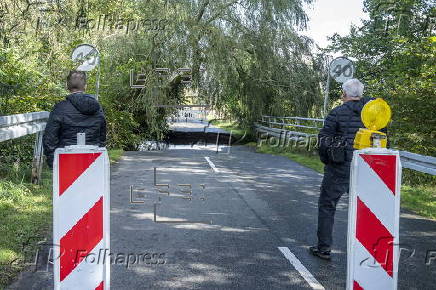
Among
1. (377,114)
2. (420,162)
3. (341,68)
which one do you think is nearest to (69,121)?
(377,114)

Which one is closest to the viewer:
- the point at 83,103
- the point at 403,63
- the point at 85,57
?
the point at 83,103

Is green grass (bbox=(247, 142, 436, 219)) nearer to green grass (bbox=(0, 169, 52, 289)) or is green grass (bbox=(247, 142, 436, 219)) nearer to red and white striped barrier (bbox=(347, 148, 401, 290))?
red and white striped barrier (bbox=(347, 148, 401, 290))

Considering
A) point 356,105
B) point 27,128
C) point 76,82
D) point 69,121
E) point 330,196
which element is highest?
point 76,82

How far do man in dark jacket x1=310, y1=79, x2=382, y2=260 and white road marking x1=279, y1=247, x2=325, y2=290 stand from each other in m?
0.28

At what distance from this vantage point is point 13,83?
8.93 m

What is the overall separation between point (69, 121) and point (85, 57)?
8.80 m

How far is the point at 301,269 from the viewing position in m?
4.73

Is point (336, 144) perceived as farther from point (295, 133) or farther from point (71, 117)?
point (295, 133)

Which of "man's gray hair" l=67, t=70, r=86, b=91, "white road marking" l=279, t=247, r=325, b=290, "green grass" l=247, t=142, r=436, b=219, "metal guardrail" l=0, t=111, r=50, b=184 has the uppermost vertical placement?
"man's gray hair" l=67, t=70, r=86, b=91

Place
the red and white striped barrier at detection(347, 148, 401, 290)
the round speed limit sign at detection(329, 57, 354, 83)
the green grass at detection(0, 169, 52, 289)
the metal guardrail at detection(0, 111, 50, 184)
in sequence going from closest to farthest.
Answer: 1. the red and white striped barrier at detection(347, 148, 401, 290)
2. the green grass at detection(0, 169, 52, 289)
3. the metal guardrail at detection(0, 111, 50, 184)
4. the round speed limit sign at detection(329, 57, 354, 83)

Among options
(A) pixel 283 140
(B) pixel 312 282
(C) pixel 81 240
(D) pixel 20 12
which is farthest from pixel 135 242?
(A) pixel 283 140

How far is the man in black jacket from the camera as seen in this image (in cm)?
483

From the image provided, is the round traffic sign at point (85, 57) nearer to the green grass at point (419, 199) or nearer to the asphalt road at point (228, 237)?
the asphalt road at point (228, 237)

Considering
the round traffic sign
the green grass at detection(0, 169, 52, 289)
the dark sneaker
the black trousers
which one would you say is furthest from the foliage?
the green grass at detection(0, 169, 52, 289)
